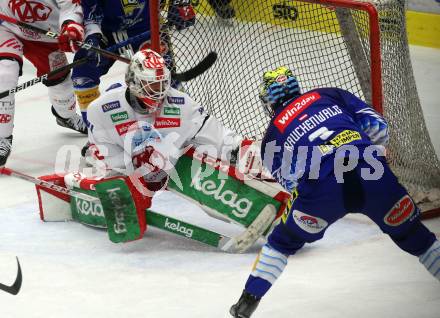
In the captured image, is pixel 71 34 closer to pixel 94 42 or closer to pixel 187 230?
pixel 94 42

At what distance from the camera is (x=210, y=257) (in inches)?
174

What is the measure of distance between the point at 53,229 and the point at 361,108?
1751 millimetres

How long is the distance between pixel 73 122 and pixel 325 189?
2.95 metres

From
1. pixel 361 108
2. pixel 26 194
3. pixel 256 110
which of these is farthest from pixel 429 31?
pixel 361 108

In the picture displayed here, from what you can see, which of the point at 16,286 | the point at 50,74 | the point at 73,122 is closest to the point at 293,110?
the point at 16,286

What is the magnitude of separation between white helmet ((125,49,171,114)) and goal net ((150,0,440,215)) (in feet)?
2.29

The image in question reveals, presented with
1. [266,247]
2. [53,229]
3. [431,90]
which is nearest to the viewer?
[266,247]

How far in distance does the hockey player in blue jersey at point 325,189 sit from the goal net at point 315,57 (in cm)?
94

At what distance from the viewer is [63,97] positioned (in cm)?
591

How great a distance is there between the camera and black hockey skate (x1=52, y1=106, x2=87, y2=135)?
20.0ft

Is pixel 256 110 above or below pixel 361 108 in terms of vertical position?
below

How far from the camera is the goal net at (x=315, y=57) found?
459 centimetres

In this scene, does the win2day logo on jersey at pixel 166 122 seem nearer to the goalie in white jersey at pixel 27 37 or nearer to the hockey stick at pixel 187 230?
the hockey stick at pixel 187 230

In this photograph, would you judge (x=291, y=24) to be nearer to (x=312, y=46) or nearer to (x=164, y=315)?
(x=312, y=46)
